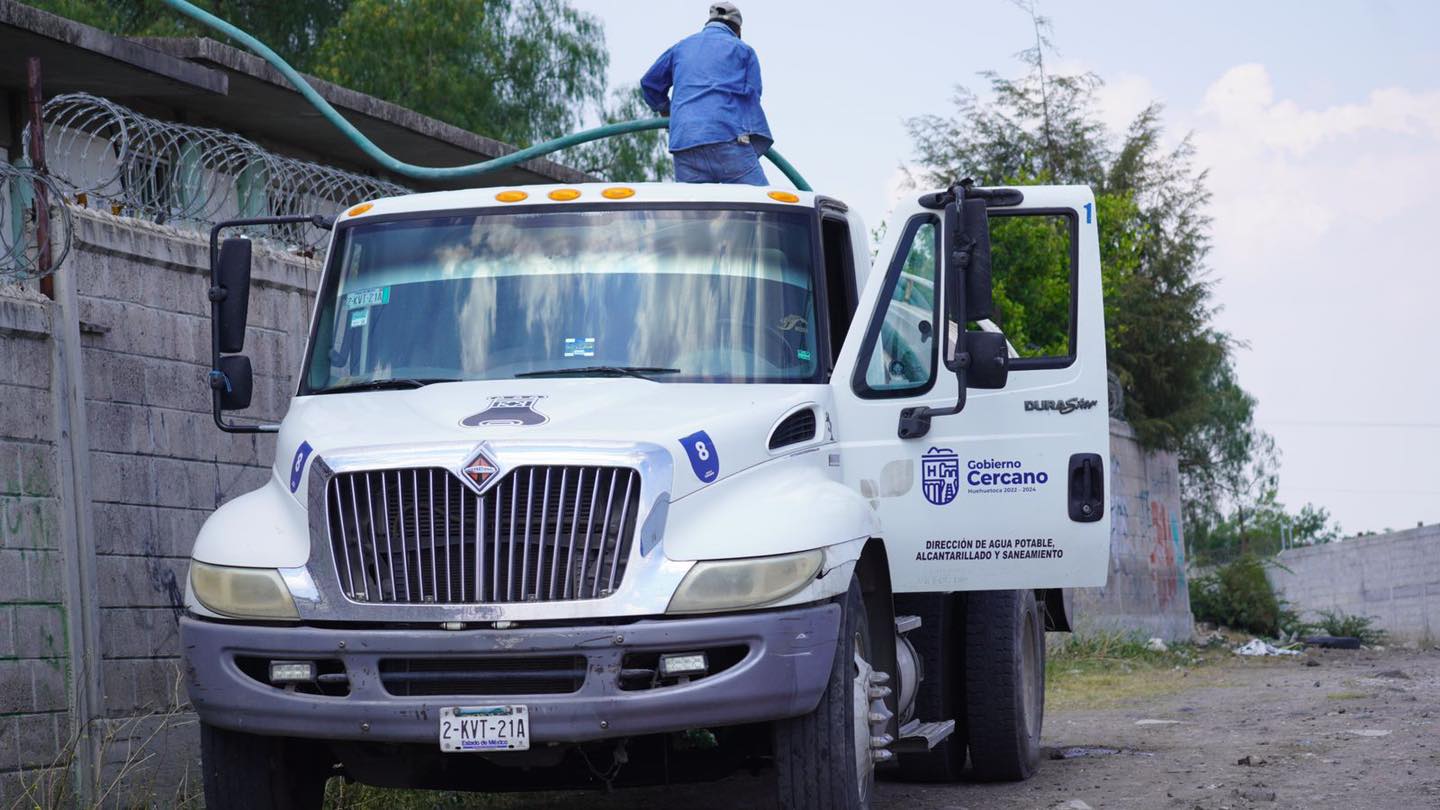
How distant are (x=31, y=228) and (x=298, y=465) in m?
2.36

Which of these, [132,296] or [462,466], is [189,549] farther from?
[462,466]

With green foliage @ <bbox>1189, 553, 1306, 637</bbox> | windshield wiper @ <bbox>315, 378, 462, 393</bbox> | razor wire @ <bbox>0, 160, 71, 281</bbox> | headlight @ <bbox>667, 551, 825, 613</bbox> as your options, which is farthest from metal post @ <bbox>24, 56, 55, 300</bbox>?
green foliage @ <bbox>1189, 553, 1306, 637</bbox>

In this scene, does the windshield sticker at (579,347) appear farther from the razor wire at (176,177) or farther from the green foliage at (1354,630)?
the green foliage at (1354,630)

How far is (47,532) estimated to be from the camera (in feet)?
24.9

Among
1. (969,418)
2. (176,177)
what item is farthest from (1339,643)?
(176,177)

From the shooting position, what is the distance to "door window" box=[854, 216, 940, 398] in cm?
716

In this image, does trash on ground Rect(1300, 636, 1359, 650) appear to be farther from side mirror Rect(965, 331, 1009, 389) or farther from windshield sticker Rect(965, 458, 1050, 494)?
side mirror Rect(965, 331, 1009, 389)

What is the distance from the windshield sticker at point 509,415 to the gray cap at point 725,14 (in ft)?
11.2

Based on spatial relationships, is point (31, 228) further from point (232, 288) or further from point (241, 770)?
point (241, 770)

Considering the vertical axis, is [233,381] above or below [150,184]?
below

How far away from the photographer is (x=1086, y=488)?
298 inches

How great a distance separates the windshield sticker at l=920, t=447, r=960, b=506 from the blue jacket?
2.06 meters

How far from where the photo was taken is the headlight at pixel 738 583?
5.77m

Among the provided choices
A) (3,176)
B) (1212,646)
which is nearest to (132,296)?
(3,176)
